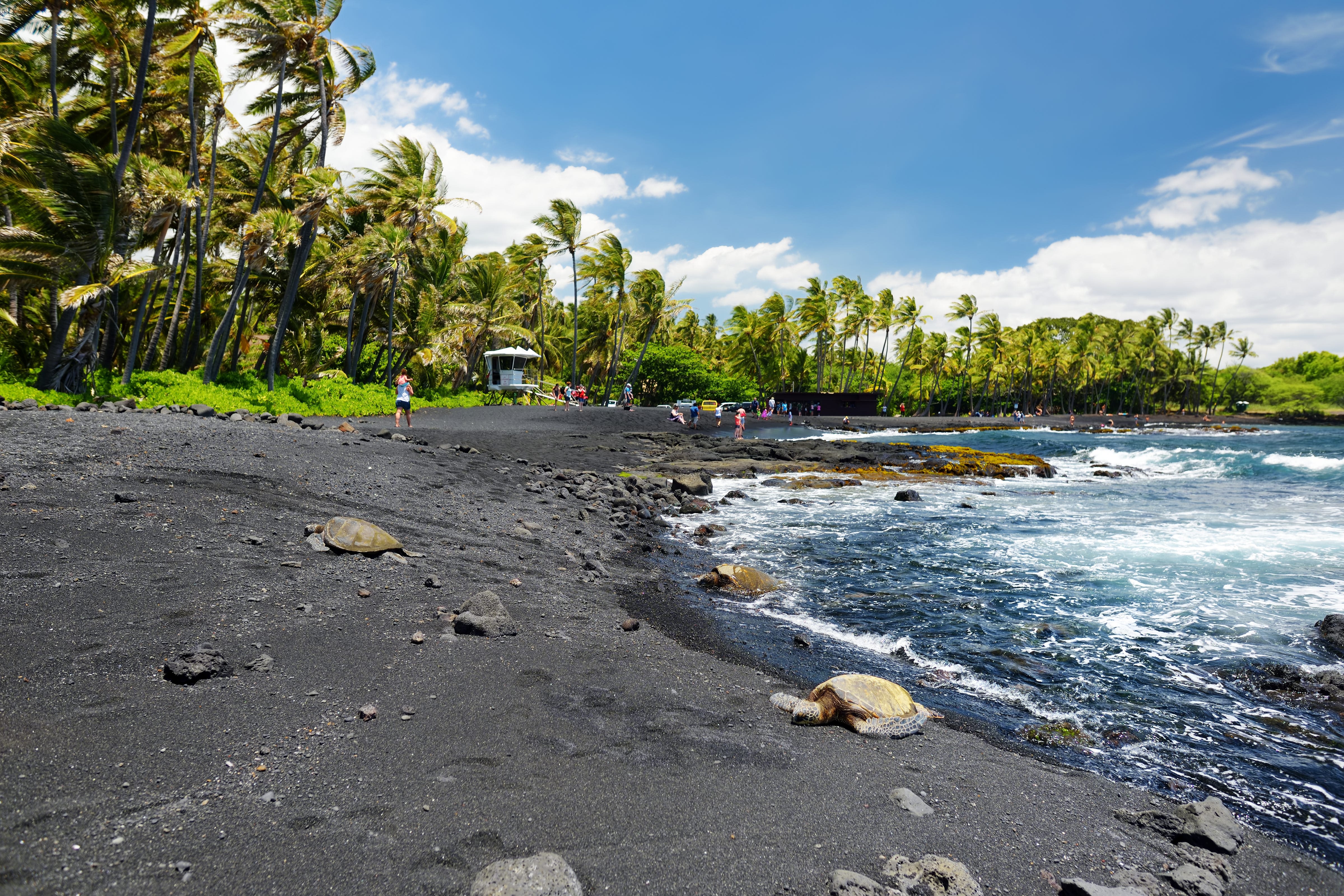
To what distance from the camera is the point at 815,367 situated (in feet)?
251

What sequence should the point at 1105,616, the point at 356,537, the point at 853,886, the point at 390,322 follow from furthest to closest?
1. the point at 390,322
2. the point at 1105,616
3. the point at 356,537
4. the point at 853,886

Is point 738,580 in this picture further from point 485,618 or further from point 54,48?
point 54,48

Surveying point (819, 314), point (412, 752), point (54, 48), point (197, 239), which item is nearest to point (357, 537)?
point (412, 752)

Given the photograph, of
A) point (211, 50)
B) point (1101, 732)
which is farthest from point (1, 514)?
point (211, 50)

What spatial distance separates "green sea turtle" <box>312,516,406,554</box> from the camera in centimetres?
660

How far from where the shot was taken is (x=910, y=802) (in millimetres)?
3365

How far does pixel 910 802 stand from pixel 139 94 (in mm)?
23779

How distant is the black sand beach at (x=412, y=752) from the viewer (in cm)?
261

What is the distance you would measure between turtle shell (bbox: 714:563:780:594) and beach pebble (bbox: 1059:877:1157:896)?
5125mm

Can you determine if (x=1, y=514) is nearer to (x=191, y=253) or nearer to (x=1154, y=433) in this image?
(x=191, y=253)

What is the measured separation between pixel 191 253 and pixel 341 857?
34475mm

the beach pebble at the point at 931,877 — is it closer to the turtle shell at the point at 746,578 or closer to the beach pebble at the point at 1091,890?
the beach pebble at the point at 1091,890

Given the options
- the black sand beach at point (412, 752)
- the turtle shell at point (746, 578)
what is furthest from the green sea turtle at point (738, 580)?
the black sand beach at point (412, 752)

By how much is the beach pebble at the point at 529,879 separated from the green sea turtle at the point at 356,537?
4.89 meters
